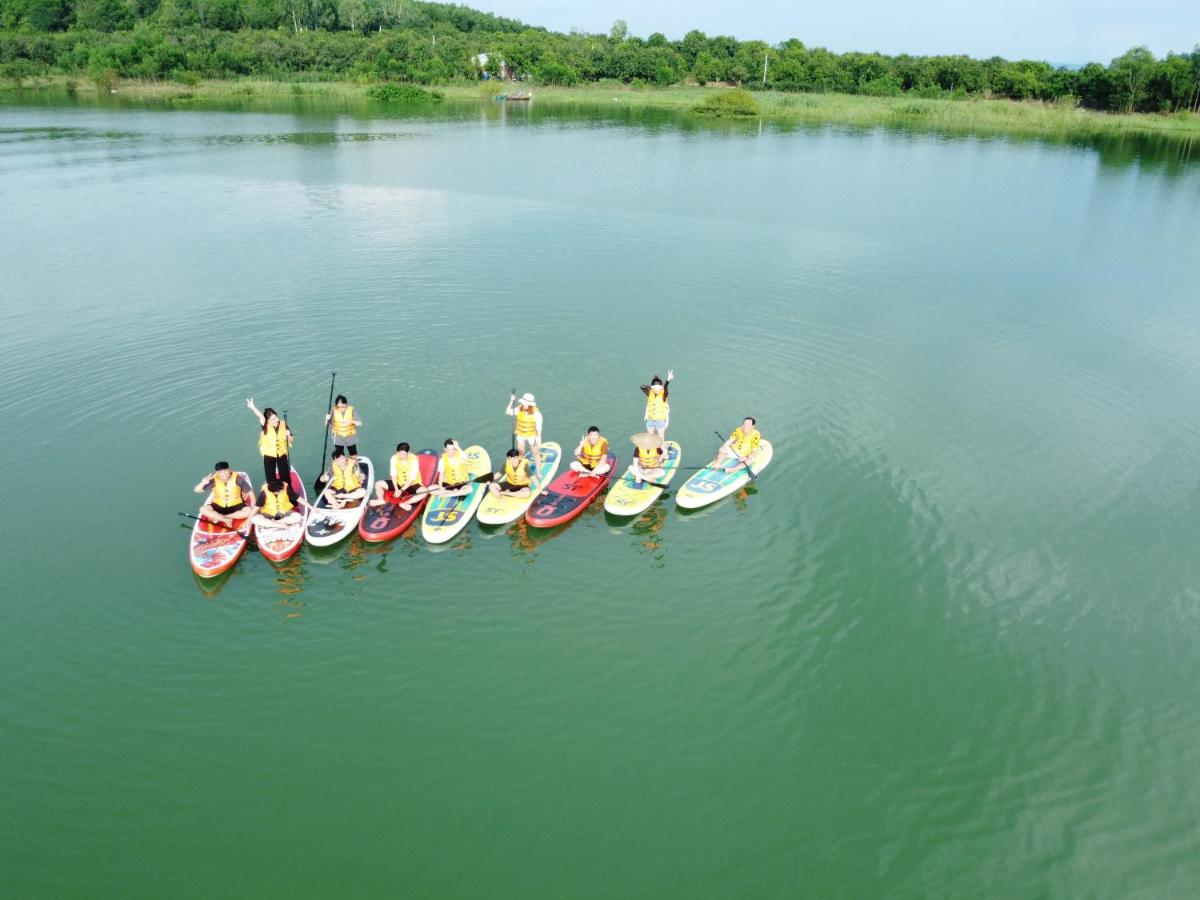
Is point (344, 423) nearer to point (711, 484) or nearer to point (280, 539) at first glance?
point (280, 539)

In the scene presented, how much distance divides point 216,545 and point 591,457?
8489 millimetres

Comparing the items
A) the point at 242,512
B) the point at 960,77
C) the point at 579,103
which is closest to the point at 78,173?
the point at 242,512

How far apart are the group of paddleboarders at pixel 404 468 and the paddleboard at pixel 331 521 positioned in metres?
0.18

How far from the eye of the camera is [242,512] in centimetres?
1683

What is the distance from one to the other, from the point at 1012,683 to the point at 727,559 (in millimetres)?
5884

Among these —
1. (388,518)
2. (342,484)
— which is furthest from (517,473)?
(342,484)

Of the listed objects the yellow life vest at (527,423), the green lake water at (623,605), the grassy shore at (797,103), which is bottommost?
the green lake water at (623,605)

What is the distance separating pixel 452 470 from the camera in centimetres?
1791

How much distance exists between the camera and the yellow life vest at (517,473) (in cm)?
1808

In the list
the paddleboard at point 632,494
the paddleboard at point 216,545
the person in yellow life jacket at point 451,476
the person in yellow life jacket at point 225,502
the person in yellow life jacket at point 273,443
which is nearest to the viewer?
the paddleboard at point 216,545

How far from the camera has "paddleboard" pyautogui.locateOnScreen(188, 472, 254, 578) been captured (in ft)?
52.1

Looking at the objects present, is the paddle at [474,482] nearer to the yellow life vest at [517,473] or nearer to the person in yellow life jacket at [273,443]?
the yellow life vest at [517,473]

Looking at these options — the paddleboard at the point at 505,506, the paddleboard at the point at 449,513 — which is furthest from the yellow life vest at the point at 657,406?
the paddleboard at the point at 449,513

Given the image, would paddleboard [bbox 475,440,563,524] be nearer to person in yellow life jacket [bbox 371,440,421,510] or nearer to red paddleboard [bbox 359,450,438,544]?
red paddleboard [bbox 359,450,438,544]
